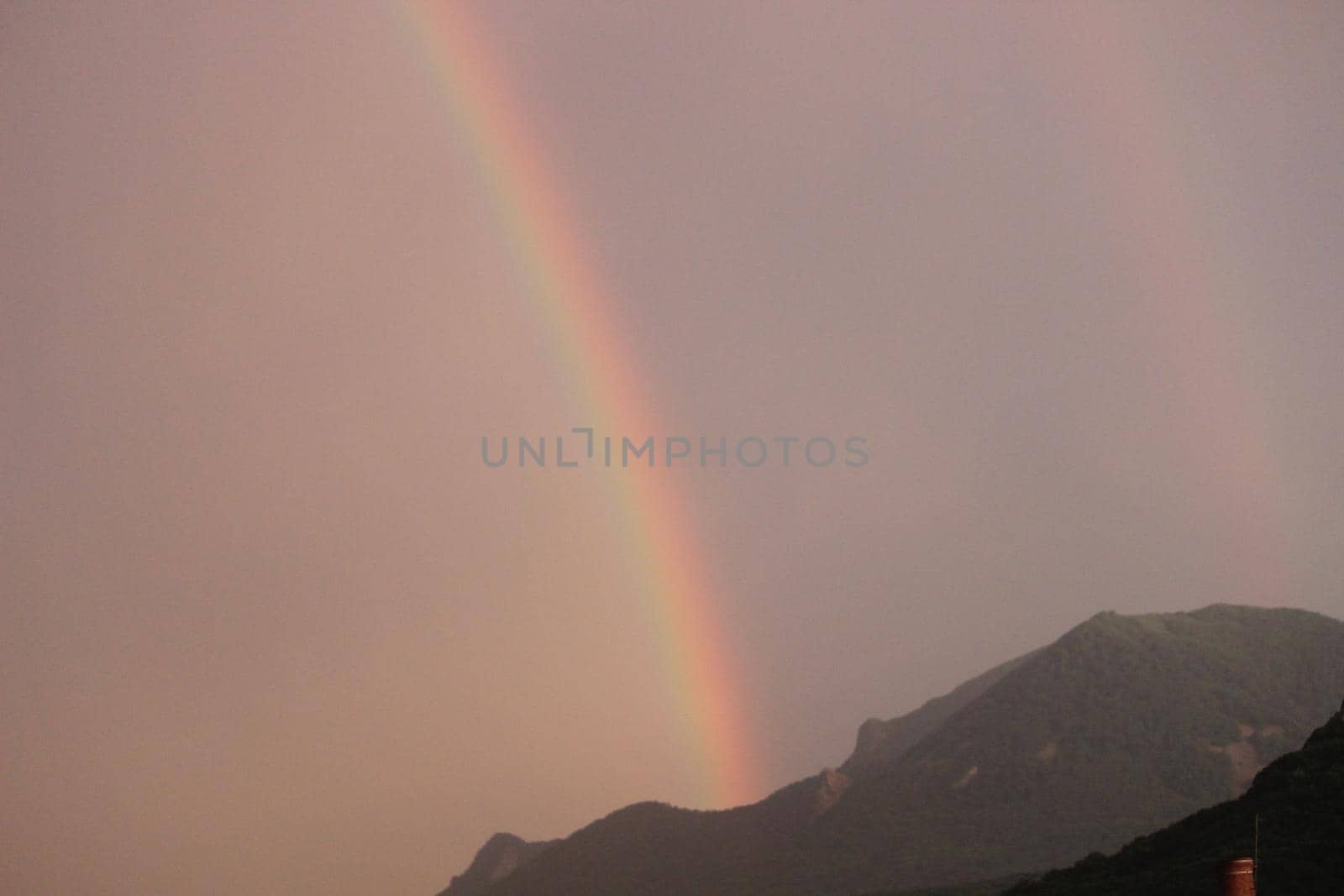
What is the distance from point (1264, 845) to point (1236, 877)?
3174cm

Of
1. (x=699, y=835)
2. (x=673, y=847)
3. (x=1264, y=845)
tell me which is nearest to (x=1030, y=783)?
(x=699, y=835)

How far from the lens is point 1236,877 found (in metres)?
28.9

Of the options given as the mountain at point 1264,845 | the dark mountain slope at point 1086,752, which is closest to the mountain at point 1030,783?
the dark mountain slope at point 1086,752

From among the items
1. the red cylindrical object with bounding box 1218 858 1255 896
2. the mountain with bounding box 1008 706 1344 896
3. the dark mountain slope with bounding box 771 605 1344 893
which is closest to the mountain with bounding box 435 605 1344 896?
the dark mountain slope with bounding box 771 605 1344 893

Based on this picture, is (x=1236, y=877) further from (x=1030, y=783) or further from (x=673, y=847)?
(x=673, y=847)

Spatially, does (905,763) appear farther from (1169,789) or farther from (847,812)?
(1169,789)

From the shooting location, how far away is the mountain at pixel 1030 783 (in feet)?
461

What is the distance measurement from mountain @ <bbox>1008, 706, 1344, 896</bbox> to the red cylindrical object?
2147 cm

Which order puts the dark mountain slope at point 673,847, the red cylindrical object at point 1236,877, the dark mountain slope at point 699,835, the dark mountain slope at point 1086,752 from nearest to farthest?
the red cylindrical object at point 1236,877 < the dark mountain slope at point 1086,752 < the dark mountain slope at point 673,847 < the dark mountain slope at point 699,835

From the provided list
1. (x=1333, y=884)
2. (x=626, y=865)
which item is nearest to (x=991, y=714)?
(x=626, y=865)

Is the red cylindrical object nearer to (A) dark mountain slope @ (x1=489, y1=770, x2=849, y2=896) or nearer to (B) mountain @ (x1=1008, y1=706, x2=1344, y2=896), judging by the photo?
(B) mountain @ (x1=1008, y1=706, x2=1344, y2=896)

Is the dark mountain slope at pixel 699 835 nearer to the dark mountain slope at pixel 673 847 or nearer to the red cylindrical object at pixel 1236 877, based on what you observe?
the dark mountain slope at pixel 673 847

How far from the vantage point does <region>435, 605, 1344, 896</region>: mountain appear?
14050 cm

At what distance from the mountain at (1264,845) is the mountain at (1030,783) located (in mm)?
54627
